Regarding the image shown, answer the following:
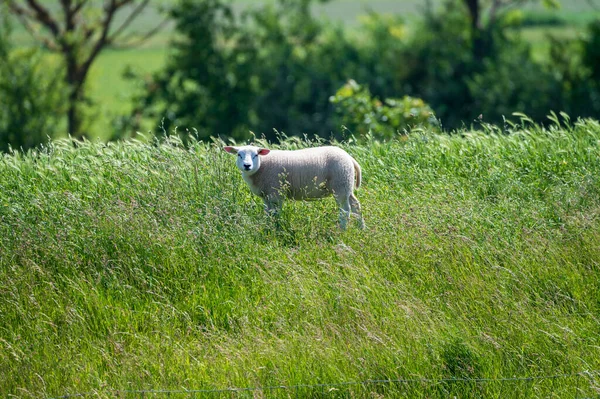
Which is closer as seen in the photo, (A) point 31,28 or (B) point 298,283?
(B) point 298,283

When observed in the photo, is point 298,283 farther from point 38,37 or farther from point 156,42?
point 156,42

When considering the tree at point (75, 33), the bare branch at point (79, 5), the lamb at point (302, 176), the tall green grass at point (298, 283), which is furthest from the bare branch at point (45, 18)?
the lamb at point (302, 176)

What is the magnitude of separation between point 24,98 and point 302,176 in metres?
13.2

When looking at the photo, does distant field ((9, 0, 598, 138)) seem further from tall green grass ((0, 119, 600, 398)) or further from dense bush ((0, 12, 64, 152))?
tall green grass ((0, 119, 600, 398))

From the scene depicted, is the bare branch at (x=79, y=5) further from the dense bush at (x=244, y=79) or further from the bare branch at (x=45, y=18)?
the dense bush at (x=244, y=79)

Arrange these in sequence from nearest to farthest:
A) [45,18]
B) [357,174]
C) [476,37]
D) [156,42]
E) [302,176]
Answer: [302,176], [357,174], [45,18], [476,37], [156,42]

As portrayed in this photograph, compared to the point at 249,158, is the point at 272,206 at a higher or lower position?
lower

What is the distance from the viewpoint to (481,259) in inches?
267

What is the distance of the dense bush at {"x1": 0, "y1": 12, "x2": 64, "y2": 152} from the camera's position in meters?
18.3

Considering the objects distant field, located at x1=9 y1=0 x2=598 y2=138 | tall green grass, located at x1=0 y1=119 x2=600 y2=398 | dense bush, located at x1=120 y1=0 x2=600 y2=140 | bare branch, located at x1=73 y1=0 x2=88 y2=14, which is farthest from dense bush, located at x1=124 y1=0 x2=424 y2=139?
tall green grass, located at x1=0 y1=119 x2=600 y2=398

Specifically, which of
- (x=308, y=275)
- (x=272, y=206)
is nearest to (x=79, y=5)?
(x=272, y=206)

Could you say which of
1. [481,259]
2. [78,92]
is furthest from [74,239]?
[78,92]

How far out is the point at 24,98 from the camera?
60.8 ft

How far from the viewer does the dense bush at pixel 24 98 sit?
1830 cm
